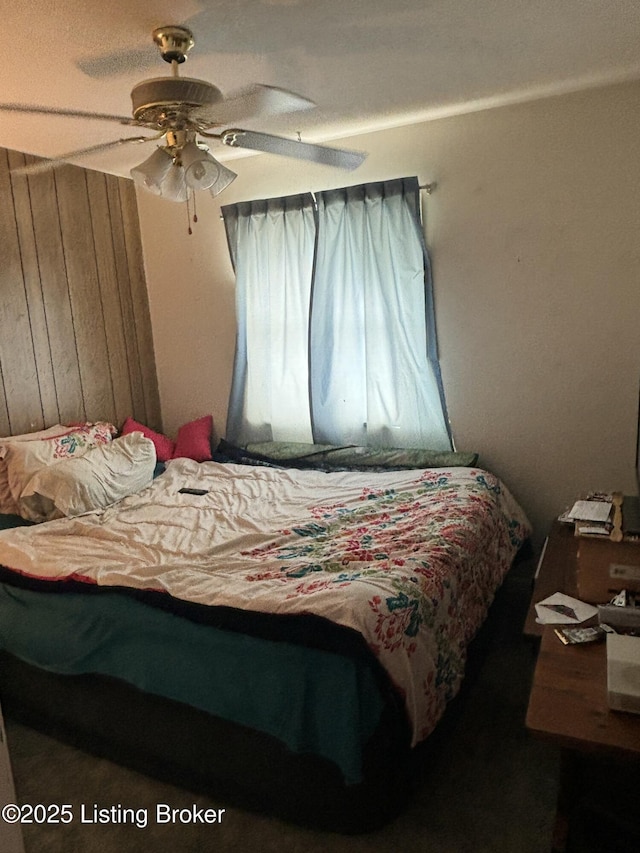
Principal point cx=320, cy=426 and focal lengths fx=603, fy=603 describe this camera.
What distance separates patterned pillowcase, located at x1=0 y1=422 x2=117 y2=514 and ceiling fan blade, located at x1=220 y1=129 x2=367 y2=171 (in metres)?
1.65

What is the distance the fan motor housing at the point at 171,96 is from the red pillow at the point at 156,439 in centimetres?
210

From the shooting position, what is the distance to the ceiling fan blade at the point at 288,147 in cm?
195

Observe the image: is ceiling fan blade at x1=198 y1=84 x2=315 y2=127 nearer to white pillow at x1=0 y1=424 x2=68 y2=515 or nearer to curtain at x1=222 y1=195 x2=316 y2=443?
curtain at x1=222 y1=195 x2=316 y2=443

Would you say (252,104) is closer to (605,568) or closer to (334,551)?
(334,551)

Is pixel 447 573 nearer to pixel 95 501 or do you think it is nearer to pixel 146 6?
pixel 95 501

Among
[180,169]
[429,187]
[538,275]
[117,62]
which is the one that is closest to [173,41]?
[117,62]

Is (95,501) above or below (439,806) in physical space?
above

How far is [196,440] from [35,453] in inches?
40.1

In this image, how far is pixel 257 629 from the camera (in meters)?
1.60

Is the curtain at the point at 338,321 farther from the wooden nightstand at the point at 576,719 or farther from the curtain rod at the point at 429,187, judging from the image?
the wooden nightstand at the point at 576,719

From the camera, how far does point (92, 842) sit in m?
1.68

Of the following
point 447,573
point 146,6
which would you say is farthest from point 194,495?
point 146,6

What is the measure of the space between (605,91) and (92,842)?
339 cm

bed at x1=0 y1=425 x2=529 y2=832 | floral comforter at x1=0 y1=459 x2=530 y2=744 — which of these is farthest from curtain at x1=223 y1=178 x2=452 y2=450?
bed at x1=0 y1=425 x2=529 y2=832
